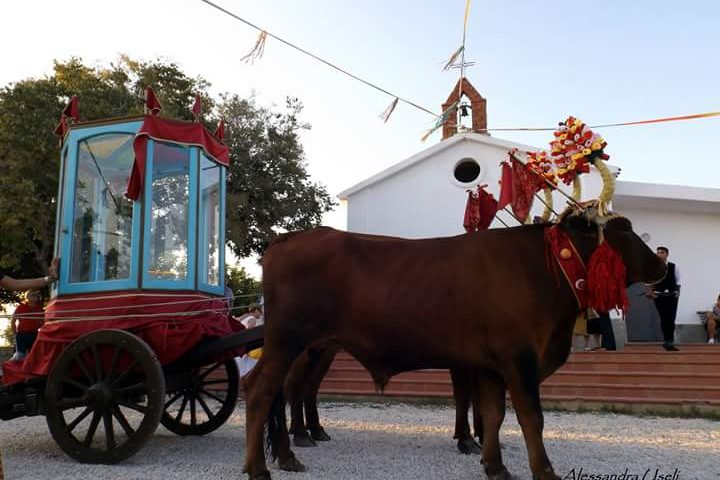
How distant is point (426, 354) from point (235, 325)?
7.73 feet

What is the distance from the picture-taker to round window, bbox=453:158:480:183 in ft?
48.0

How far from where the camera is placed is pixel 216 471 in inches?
165

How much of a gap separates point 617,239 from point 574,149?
0.72m

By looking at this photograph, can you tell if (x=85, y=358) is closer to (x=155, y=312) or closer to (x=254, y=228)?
(x=155, y=312)

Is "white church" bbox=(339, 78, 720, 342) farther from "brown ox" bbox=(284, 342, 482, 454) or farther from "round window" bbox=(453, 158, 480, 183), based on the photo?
"brown ox" bbox=(284, 342, 482, 454)

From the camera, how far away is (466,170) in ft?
48.6

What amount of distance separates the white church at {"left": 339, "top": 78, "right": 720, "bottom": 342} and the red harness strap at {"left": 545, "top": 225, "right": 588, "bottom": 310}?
30.1ft

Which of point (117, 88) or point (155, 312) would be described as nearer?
point (155, 312)

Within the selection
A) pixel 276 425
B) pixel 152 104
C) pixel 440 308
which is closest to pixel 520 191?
pixel 440 308

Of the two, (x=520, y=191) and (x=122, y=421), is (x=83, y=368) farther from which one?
(x=520, y=191)

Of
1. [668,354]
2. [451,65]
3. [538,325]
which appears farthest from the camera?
Result: [668,354]

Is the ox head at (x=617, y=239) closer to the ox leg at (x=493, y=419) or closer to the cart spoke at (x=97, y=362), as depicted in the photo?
the ox leg at (x=493, y=419)

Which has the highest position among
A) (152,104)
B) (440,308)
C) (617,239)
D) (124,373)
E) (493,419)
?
(152,104)

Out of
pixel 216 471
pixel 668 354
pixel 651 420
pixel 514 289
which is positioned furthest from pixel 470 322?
pixel 668 354
